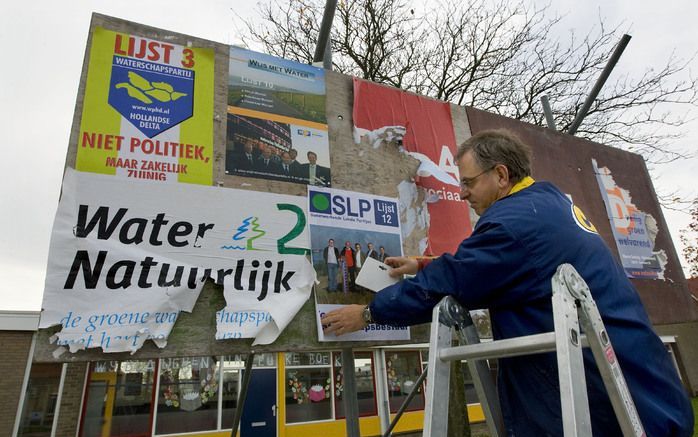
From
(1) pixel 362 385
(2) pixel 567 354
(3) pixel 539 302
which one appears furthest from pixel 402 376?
(2) pixel 567 354

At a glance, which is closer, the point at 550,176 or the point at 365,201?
the point at 365,201

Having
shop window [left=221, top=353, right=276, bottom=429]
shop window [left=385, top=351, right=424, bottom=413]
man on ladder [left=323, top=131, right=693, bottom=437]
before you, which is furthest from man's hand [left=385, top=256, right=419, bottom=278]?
shop window [left=385, top=351, right=424, bottom=413]

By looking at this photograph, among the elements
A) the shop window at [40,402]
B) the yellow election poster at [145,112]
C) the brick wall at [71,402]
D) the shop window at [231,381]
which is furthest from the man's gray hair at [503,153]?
the shop window at [40,402]

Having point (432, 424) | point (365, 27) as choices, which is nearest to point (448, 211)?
point (432, 424)

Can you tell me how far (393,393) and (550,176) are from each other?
31.6 ft

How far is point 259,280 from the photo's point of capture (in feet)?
7.81

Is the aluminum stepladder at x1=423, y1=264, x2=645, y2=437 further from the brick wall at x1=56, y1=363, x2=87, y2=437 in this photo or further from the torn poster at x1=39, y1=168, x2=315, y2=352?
the brick wall at x1=56, y1=363, x2=87, y2=437

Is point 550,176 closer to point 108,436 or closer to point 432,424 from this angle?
point 432,424

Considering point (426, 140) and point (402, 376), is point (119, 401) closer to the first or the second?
point (402, 376)

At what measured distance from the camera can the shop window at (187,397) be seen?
31.4 feet

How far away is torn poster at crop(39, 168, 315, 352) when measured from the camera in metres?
1.95

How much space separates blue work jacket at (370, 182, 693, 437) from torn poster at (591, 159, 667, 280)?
360cm

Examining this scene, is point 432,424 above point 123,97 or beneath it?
beneath

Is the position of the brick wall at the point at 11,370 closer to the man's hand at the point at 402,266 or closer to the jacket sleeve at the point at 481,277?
the man's hand at the point at 402,266
